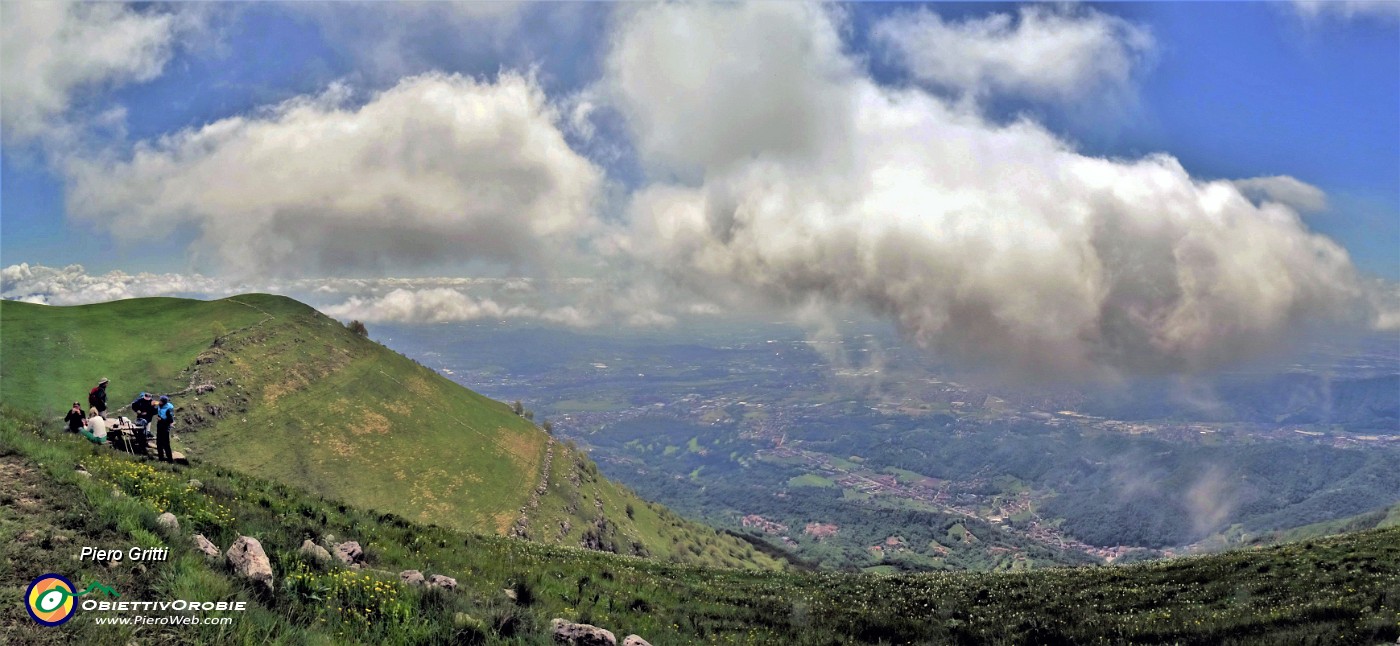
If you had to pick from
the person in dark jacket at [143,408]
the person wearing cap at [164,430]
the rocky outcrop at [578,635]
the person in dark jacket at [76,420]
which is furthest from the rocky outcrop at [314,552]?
the person in dark jacket at [76,420]

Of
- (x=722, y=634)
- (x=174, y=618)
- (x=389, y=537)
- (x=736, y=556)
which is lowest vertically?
(x=736, y=556)

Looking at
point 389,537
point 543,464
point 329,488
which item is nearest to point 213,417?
point 329,488

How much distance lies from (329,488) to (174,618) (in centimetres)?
8860

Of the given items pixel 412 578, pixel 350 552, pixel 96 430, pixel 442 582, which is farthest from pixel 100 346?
pixel 442 582

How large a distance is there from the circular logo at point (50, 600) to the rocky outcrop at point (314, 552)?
4.63m

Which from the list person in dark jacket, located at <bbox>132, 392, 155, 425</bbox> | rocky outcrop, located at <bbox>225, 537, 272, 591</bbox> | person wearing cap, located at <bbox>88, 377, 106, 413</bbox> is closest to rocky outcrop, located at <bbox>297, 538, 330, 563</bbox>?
rocky outcrop, located at <bbox>225, 537, 272, 591</bbox>

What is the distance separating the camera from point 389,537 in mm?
21859

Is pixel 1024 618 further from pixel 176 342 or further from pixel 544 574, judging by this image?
pixel 176 342

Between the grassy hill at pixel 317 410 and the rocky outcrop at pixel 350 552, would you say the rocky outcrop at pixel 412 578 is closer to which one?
the rocky outcrop at pixel 350 552

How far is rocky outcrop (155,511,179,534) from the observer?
508 inches

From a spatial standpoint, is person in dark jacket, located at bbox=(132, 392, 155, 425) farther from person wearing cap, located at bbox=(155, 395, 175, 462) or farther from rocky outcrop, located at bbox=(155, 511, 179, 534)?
rocky outcrop, located at bbox=(155, 511, 179, 534)

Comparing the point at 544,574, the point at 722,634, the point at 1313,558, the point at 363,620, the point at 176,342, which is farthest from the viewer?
the point at 176,342

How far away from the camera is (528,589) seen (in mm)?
17312

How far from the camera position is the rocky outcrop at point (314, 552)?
46.6 ft
